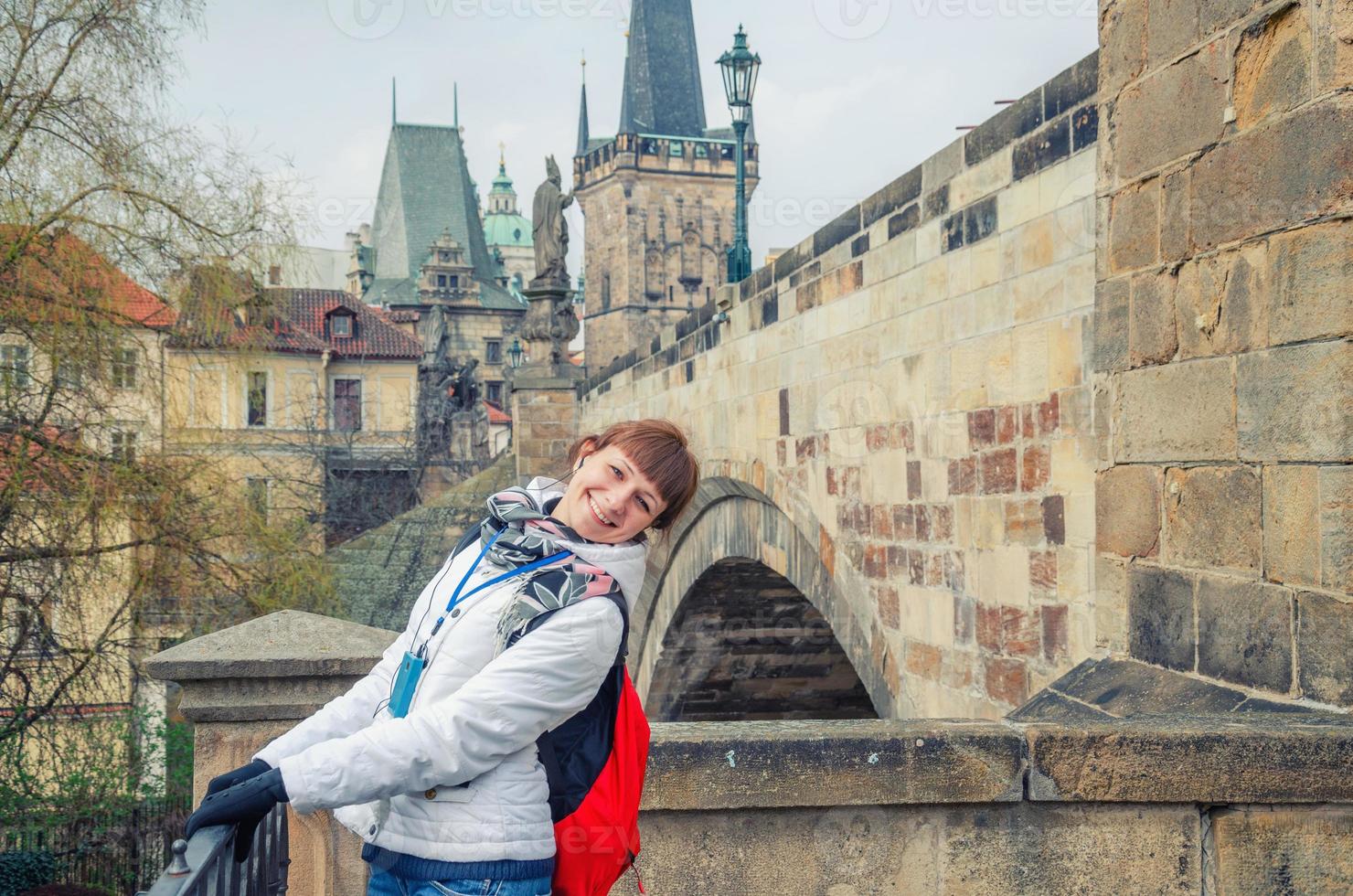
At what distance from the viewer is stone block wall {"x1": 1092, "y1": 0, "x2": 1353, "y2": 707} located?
2559mm

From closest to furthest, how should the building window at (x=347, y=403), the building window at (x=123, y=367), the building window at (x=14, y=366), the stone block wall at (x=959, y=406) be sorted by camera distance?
the stone block wall at (x=959, y=406)
the building window at (x=14, y=366)
the building window at (x=123, y=367)
the building window at (x=347, y=403)

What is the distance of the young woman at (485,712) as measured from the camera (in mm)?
1795

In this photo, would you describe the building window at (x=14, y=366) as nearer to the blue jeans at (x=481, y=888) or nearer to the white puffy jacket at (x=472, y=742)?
the white puffy jacket at (x=472, y=742)

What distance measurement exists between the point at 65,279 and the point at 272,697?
690cm

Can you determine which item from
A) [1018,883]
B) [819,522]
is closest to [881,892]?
[1018,883]

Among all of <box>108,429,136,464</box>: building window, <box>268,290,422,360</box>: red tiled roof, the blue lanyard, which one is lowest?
the blue lanyard

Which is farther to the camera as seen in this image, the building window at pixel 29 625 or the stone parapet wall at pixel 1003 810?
the building window at pixel 29 625

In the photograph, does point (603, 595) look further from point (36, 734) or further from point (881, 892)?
point (36, 734)

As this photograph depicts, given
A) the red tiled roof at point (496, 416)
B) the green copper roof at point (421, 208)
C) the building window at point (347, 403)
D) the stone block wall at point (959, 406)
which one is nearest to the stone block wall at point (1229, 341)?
the stone block wall at point (959, 406)

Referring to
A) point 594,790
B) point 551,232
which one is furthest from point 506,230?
point 594,790

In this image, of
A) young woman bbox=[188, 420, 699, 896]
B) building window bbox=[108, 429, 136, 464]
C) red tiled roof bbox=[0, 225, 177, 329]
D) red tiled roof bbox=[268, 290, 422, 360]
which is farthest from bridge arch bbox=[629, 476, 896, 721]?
red tiled roof bbox=[268, 290, 422, 360]

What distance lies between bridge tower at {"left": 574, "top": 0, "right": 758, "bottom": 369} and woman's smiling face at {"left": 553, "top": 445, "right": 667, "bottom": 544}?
2327 inches

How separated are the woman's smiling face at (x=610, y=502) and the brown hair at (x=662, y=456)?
0.05 ft

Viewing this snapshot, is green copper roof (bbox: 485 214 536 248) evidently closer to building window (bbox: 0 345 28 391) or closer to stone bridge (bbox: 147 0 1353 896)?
building window (bbox: 0 345 28 391)
